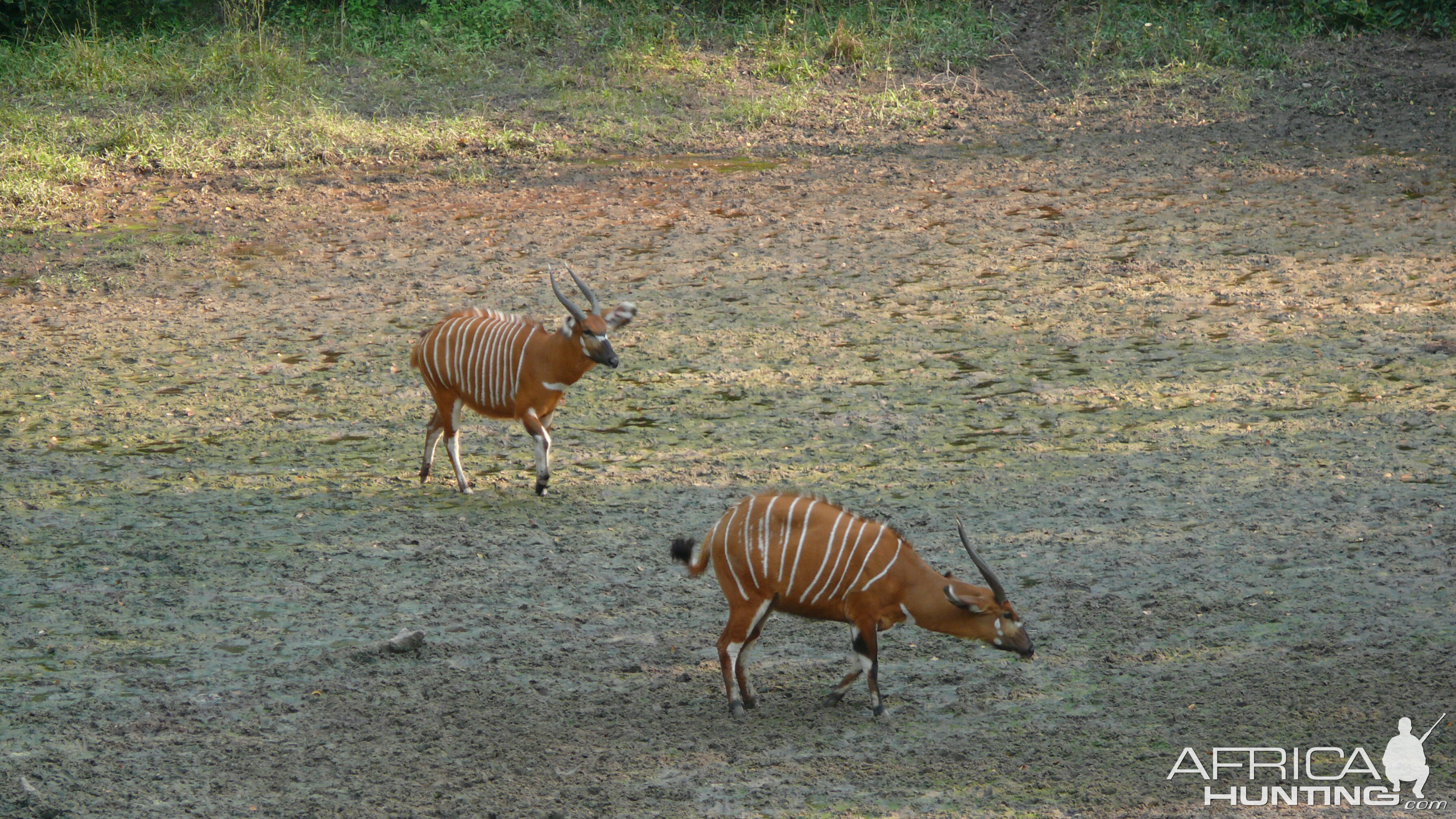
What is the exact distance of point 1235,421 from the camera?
732 cm

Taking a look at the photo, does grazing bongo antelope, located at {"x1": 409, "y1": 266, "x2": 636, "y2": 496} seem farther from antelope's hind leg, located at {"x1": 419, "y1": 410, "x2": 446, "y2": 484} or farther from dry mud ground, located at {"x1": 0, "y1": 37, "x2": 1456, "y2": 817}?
dry mud ground, located at {"x1": 0, "y1": 37, "x2": 1456, "y2": 817}

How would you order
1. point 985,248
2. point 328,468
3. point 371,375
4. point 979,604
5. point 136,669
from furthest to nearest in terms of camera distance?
1. point 985,248
2. point 371,375
3. point 328,468
4. point 136,669
5. point 979,604

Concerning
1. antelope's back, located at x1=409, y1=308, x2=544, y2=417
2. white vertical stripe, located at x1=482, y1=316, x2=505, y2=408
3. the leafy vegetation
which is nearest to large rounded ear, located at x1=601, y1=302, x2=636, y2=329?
antelope's back, located at x1=409, y1=308, x2=544, y2=417

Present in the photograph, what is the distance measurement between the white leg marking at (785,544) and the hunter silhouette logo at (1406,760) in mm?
1993

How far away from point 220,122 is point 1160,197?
8.51 meters

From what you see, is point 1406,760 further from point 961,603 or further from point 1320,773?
point 961,603

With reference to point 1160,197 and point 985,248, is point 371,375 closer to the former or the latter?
point 985,248

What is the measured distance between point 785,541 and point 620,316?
2.33 metres

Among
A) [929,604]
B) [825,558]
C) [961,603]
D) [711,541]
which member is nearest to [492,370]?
[711,541]

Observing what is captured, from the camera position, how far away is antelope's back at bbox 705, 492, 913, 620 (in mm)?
4598

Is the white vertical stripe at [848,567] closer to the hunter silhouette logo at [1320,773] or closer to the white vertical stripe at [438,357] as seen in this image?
the hunter silhouette logo at [1320,773]

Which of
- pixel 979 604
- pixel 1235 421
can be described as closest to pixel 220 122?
pixel 1235 421

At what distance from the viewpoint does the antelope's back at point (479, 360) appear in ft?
21.9

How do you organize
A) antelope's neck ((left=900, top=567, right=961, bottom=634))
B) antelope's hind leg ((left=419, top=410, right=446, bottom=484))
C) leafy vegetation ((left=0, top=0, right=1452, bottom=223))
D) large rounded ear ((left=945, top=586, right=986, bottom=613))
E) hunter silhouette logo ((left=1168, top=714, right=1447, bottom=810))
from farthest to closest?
leafy vegetation ((left=0, top=0, right=1452, bottom=223))
antelope's hind leg ((left=419, top=410, right=446, bottom=484))
antelope's neck ((left=900, top=567, right=961, bottom=634))
large rounded ear ((left=945, top=586, right=986, bottom=613))
hunter silhouette logo ((left=1168, top=714, right=1447, bottom=810))
